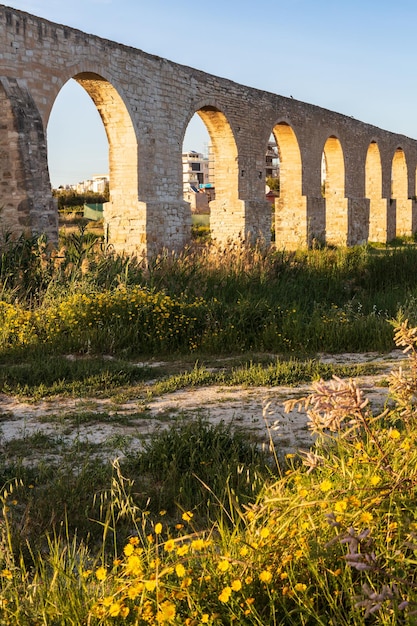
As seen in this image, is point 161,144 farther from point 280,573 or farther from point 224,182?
point 280,573

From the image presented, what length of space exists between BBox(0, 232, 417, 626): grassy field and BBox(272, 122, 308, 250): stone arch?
7.08 m

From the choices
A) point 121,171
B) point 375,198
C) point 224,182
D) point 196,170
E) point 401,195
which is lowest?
point 121,171

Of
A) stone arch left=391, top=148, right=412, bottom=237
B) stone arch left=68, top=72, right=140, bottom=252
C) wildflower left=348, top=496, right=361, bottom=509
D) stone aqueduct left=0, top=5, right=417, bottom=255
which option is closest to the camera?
wildflower left=348, top=496, right=361, bottom=509

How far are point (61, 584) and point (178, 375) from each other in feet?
12.3

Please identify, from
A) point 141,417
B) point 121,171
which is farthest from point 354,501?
point 121,171

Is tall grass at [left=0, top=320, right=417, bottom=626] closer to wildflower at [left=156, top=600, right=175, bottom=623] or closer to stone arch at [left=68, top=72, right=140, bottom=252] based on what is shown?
wildflower at [left=156, top=600, right=175, bottom=623]

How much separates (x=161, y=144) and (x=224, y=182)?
2910 millimetres

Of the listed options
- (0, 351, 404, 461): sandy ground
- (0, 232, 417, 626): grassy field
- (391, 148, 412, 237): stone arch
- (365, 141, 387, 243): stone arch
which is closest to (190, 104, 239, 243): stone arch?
(0, 232, 417, 626): grassy field

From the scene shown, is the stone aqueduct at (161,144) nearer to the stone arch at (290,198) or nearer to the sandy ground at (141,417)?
the stone arch at (290,198)

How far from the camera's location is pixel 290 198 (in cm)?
2011

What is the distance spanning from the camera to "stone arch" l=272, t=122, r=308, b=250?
19641mm

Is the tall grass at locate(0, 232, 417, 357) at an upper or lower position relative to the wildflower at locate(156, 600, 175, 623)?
upper

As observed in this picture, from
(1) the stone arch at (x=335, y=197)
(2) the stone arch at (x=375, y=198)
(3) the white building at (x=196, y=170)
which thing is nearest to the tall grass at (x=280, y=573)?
(1) the stone arch at (x=335, y=197)

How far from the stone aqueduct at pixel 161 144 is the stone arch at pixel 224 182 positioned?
2cm
